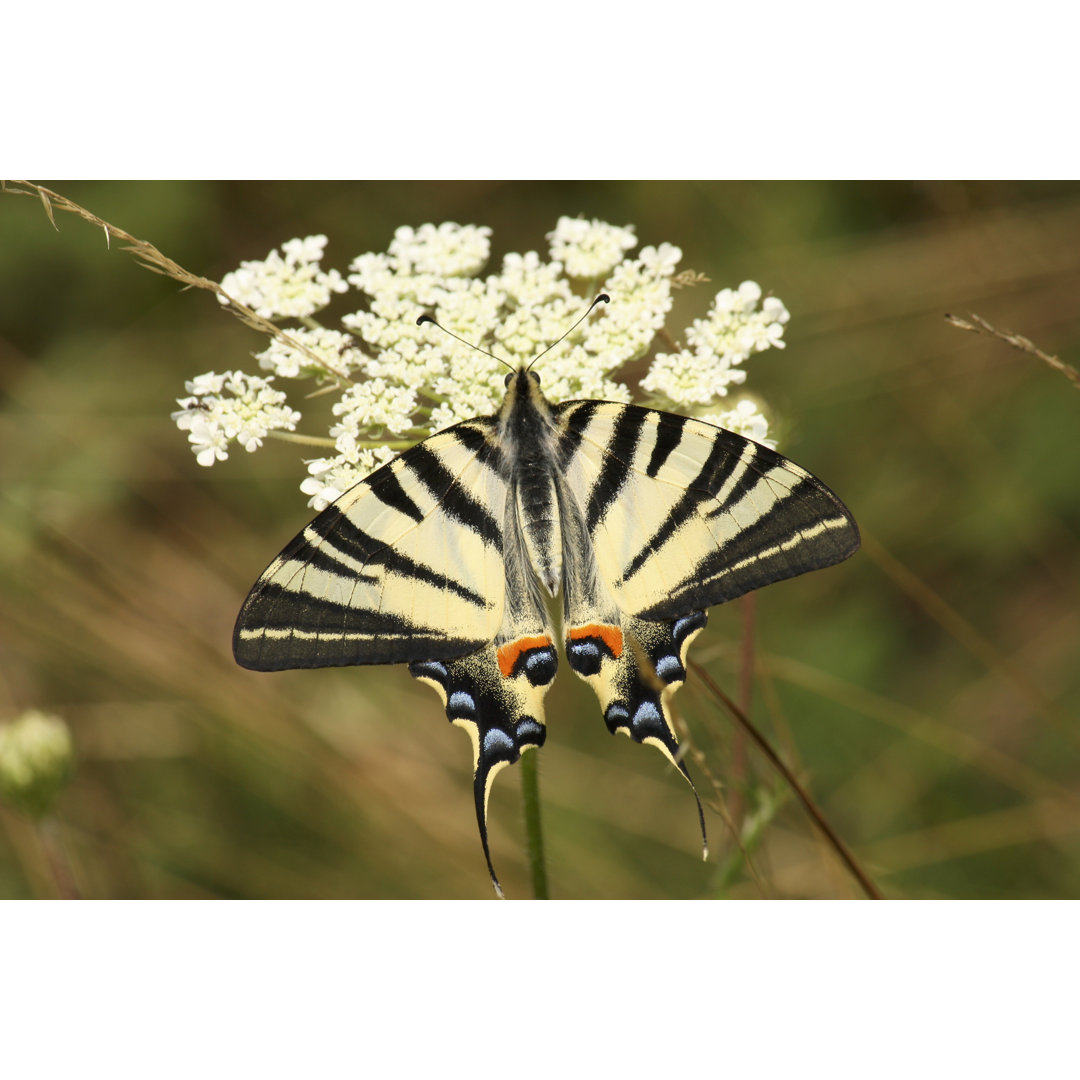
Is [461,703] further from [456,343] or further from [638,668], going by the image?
[456,343]

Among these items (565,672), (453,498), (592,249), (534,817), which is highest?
(592,249)

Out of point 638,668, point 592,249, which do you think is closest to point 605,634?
point 638,668

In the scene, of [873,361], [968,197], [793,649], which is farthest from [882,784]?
[968,197]

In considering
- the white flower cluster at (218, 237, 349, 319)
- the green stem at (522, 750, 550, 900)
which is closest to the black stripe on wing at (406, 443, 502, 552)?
the green stem at (522, 750, 550, 900)

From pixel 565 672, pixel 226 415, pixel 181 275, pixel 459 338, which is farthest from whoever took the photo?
pixel 565 672

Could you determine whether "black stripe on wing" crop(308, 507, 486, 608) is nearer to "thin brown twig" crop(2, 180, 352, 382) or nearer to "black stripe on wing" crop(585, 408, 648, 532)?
"black stripe on wing" crop(585, 408, 648, 532)

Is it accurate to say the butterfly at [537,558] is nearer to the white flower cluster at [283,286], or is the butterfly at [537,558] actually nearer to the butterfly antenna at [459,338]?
the butterfly antenna at [459,338]

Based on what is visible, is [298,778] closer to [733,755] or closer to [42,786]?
[42,786]

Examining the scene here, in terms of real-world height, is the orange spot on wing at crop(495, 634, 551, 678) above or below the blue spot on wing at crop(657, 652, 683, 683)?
below
